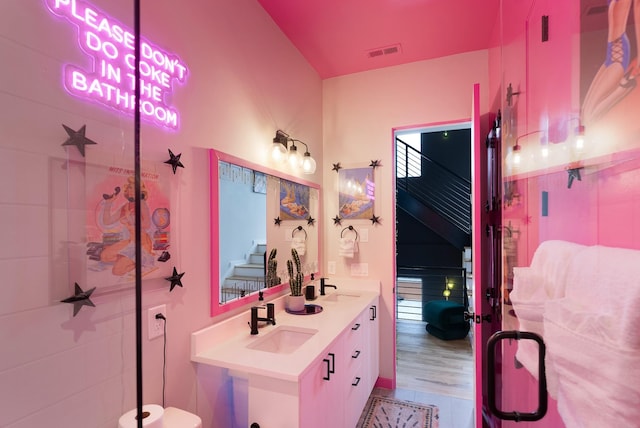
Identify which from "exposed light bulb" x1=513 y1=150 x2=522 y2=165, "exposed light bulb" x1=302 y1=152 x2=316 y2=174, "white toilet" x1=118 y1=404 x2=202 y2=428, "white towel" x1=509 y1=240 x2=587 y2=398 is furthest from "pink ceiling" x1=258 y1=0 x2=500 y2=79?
"white toilet" x1=118 y1=404 x2=202 y2=428

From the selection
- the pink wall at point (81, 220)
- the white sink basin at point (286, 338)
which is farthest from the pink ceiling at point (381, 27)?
the white sink basin at point (286, 338)

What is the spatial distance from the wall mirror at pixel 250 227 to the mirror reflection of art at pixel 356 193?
1.49ft

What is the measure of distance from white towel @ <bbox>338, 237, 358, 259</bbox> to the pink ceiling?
1661 mm

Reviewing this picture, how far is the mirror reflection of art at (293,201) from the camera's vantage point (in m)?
2.29

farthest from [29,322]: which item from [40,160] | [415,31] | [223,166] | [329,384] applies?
[415,31]

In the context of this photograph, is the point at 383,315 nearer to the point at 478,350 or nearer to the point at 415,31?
the point at 478,350

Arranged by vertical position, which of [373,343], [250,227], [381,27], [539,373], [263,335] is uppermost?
[381,27]

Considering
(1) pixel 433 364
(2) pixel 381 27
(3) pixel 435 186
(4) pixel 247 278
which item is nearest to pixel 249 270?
(4) pixel 247 278

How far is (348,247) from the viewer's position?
2.82m

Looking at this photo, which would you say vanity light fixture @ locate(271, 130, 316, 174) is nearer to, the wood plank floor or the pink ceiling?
the pink ceiling

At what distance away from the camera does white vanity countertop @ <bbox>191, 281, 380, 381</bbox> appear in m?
1.29

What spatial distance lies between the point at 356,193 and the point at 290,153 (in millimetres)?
862

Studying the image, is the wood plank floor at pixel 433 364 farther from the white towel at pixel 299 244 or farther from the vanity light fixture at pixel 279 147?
the vanity light fixture at pixel 279 147

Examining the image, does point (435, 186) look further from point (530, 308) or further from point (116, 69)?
point (116, 69)
